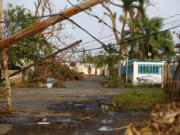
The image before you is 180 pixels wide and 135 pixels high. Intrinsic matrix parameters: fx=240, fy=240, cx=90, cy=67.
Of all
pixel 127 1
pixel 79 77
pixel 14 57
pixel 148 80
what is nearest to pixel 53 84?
pixel 14 57

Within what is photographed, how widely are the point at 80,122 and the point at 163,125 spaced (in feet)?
15.9

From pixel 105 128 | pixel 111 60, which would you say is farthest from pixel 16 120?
pixel 111 60

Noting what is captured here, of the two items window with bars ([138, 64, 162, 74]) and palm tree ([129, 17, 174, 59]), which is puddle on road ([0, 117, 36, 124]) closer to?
window with bars ([138, 64, 162, 74])

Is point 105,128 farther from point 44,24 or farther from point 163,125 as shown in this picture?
point 163,125

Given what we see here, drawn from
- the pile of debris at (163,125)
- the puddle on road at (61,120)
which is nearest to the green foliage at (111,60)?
the puddle on road at (61,120)

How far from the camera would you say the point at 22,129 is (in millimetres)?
6520

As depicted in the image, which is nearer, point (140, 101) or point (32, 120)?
point (32, 120)

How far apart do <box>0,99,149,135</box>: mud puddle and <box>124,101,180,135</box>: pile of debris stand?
3.19 metres

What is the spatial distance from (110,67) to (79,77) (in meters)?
5.90

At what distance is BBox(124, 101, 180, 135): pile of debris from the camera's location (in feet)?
8.63

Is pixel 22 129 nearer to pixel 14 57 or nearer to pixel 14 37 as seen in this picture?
pixel 14 37

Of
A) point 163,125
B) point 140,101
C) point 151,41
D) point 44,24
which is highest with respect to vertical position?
point 151,41

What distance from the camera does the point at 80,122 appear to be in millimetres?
7355

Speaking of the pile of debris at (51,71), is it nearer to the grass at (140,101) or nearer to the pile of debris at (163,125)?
the grass at (140,101)
